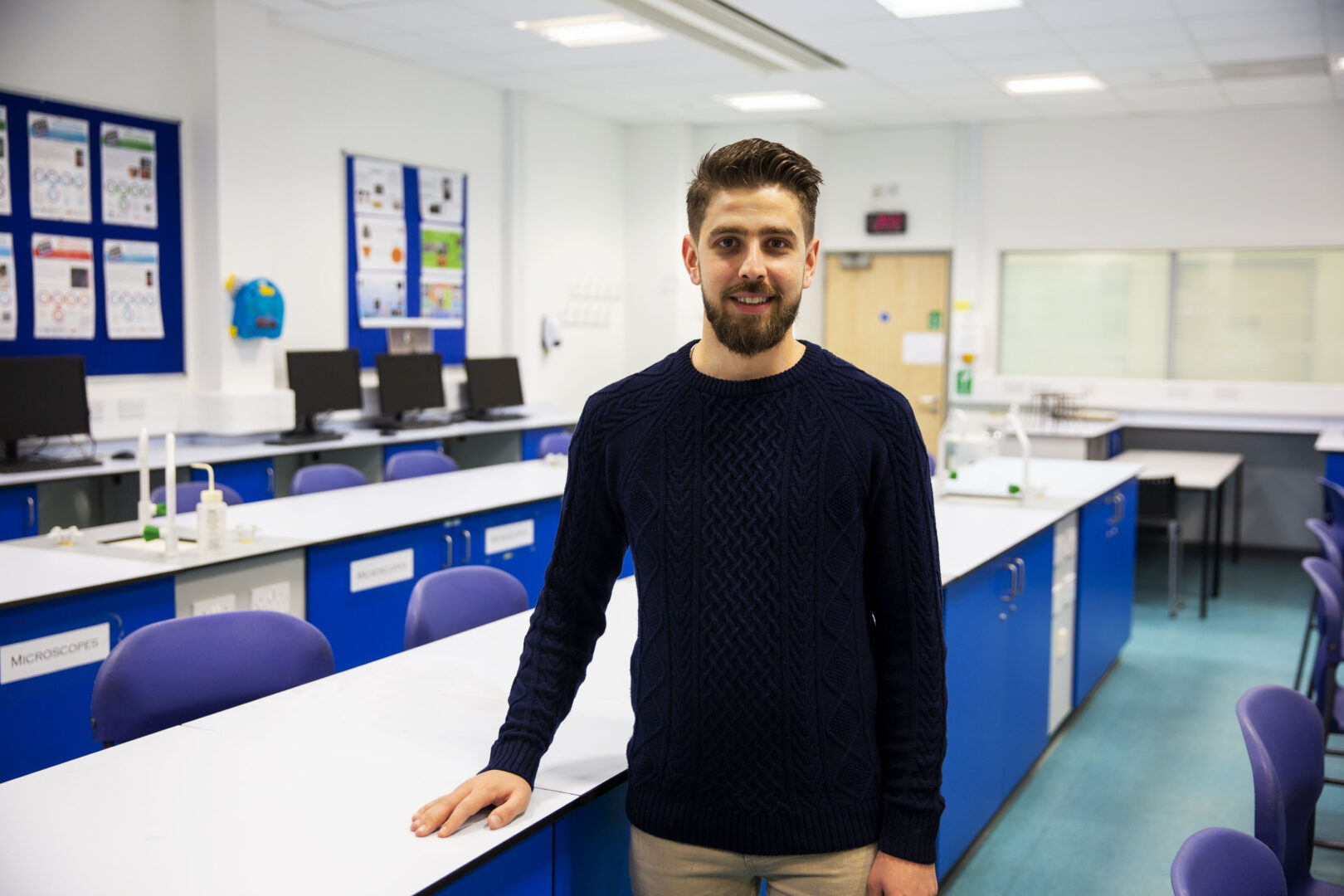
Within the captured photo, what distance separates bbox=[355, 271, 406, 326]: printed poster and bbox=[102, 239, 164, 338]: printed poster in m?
1.31

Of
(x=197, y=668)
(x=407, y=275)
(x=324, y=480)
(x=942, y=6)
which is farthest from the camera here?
(x=407, y=275)

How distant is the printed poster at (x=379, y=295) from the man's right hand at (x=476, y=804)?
18.4 feet

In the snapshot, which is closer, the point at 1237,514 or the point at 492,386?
the point at 492,386

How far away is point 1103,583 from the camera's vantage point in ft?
15.1

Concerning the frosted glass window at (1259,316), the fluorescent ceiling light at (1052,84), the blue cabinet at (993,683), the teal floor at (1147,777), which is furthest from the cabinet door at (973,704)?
the frosted glass window at (1259,316)

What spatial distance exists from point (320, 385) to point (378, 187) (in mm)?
1373

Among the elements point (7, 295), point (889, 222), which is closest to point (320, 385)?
point (7, 295)

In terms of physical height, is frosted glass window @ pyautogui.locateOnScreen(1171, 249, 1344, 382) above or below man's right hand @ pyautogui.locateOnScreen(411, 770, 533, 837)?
above

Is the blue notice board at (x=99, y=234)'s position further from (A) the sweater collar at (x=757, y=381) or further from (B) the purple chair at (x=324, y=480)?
(A) the sweater collar at (x=757, y=381)

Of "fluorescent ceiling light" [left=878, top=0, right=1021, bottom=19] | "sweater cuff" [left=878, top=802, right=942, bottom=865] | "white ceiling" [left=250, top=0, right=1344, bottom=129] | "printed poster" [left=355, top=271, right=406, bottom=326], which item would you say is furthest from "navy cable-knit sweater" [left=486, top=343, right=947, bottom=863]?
"printed poster" [left=355, top=271, right=406, bottom=326]

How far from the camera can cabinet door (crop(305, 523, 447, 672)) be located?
354 centimetres

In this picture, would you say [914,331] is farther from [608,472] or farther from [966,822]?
[608,472]

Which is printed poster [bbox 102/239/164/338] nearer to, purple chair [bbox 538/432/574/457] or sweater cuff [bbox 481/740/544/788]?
purple chair [bbox 538/432/574/457]

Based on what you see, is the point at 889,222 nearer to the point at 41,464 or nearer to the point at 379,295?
the point at 379,295
